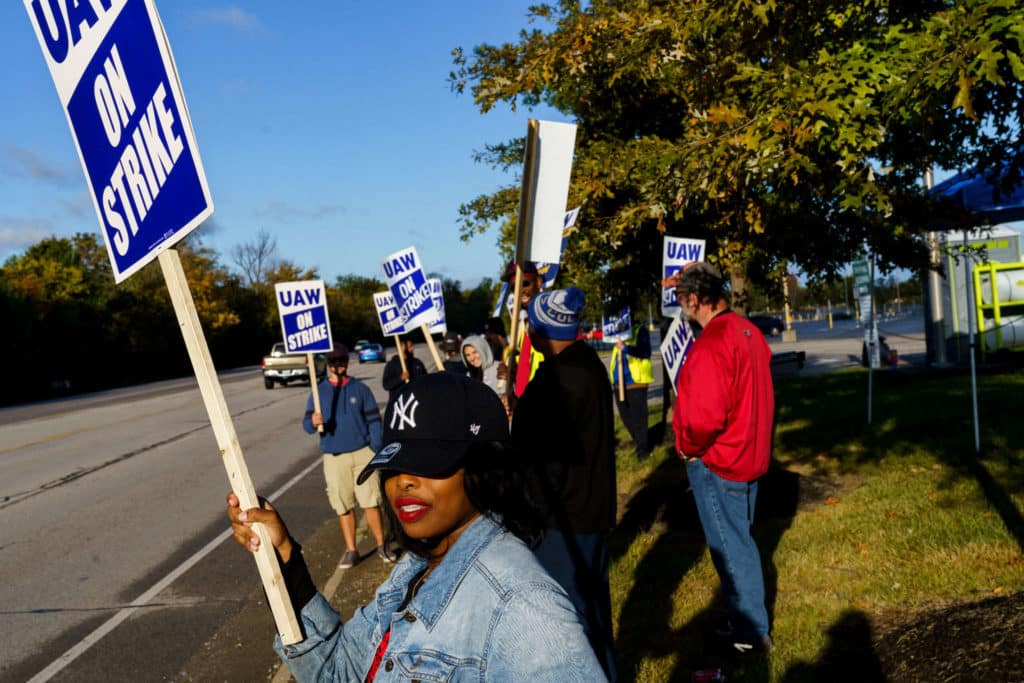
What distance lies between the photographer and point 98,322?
49438 millimetres

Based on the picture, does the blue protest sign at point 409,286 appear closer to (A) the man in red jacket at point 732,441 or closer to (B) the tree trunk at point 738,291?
(A) the man in red jacket at point 732,441

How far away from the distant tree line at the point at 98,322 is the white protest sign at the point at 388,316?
18304 millimetres

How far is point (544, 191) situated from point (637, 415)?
7726 millimetres

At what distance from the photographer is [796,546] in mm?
6348

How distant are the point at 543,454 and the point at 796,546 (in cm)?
350

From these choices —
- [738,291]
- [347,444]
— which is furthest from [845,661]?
[738,291]

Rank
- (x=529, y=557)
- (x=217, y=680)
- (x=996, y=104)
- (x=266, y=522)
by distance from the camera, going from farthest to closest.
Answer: (x=996, y=104)
(x=217, y=680)
(x=266, y=522)
(x=529, y=557)

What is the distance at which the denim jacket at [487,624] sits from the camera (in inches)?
56.6

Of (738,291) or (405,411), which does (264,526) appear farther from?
(738,291)

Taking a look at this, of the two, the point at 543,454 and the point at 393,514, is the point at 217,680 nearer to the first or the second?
the point at 543,454

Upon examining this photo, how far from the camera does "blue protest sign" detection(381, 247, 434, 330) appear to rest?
8141 mm

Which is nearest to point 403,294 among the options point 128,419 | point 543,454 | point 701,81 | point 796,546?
point 701,81

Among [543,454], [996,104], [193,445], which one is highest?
[996,104]

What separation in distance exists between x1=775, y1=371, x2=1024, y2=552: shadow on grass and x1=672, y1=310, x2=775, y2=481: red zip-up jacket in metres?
2.51
